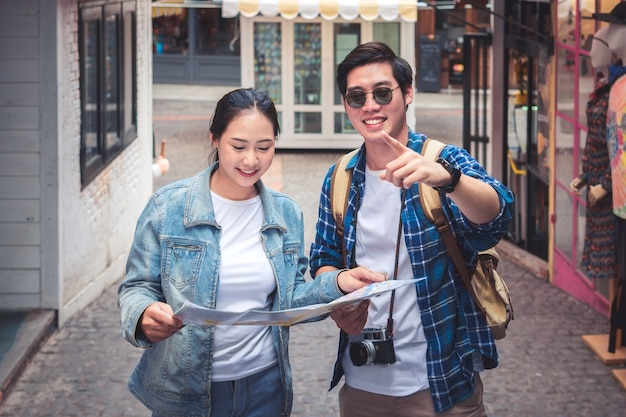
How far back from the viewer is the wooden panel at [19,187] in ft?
26.7

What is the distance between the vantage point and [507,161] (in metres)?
12.2

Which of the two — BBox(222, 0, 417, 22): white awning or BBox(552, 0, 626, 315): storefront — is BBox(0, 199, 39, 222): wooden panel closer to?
BBox(552, 0, 626, 315): storefront

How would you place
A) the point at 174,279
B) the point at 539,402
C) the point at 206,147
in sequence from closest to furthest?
the point at 174,279
the point at 539,402
the point at 206,147

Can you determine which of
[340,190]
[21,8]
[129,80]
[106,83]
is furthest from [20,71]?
[340,190]

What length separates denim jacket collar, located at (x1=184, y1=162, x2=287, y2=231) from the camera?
3.58m

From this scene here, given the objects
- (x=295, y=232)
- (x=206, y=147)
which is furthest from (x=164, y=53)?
(x=295, y=232)

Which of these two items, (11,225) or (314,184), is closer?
(11,225)

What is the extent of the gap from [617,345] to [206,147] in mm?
12550

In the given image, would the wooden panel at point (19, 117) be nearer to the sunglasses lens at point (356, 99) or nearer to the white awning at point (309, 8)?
the sunglasses lens at point (356, 99)

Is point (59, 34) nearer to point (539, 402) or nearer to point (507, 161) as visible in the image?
point (539, 402)

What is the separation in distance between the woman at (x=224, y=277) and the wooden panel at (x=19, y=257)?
4741 millimetres

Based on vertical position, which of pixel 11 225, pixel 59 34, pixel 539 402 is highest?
pixel 59 34

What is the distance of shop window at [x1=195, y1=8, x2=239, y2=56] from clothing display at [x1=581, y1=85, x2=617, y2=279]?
24344 millimetres

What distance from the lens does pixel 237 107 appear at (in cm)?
360
